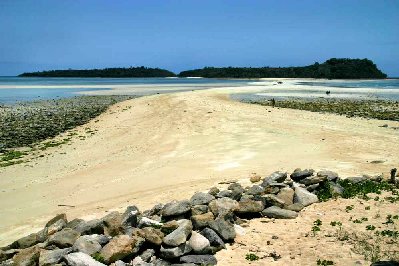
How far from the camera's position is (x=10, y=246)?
10.4 metres

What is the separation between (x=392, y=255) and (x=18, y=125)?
31717 mm

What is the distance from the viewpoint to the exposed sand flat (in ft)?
49.1

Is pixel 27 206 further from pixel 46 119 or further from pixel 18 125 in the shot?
pixel 46 119

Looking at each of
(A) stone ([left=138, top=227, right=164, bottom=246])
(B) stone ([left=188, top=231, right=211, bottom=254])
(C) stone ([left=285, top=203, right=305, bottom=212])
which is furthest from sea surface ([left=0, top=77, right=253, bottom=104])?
(B) stone ([left=188, top=231, right=211, bottom=254])

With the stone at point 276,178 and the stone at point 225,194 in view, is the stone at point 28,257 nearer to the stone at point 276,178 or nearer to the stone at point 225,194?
the stone at point 225,194

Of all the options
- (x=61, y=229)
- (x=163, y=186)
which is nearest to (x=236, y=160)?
(x=163, y=186)

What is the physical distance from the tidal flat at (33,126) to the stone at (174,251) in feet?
49.9

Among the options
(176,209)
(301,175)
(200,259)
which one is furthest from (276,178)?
(200,259)

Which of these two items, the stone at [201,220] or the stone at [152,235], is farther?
the stone at [201,220]

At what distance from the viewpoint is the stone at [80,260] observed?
849cm

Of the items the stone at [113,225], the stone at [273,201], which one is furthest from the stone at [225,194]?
the stone at [113,225]

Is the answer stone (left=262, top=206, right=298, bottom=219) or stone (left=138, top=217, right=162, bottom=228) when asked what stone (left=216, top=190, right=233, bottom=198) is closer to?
stone (left=262, top=206, right=298, bottom=219)

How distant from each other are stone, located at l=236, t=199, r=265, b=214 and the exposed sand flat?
2.99 m

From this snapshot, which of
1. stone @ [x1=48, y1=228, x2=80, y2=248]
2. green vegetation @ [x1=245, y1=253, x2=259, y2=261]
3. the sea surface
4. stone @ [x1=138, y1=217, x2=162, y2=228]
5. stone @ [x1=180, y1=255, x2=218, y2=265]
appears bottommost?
green vegetation @ [x1=245, y1=253, x2=259, y2=261]
